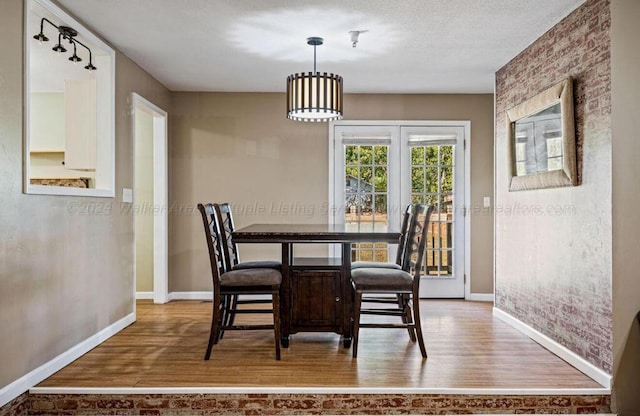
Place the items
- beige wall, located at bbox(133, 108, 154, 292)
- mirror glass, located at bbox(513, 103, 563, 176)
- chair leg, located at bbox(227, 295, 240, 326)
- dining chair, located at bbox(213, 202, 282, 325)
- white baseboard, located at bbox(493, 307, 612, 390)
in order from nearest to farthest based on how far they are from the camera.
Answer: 1. white baseboard, located at bbox(493, 307, 612, 390)
2. mirror glass, located at bbox(513, 103, 563, 176)
3. dining chair, located at bbox(213, 202, 282, 325)
4. chair leg, located at bbox(227, 295, 240, 326)
5. beige wall, located at bbox(133, 108, 154, 292)

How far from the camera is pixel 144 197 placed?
5535 millimetres

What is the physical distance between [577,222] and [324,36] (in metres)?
2.28

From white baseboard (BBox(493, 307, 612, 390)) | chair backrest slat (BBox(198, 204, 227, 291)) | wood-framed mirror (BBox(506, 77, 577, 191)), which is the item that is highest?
wood-framed mirror (BBox(506, 77, 577, 191))

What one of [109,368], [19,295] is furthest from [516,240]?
Result: [19,295]

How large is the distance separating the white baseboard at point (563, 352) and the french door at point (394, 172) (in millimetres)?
1458

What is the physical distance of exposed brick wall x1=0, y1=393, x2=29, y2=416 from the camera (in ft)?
8.38

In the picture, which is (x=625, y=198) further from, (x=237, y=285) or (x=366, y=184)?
(x=366, y=184)

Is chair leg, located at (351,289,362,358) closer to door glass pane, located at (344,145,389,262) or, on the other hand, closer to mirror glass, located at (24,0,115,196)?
mirror glass, located at (24,0,115,196)

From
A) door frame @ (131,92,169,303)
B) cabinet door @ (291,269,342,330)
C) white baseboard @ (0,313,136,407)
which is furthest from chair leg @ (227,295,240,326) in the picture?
door frame @ (131,92,169,303)

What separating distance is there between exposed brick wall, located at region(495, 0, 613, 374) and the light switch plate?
3.42 meters

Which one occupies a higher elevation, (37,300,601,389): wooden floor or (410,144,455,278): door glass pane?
(410,144,455,278): door glass pane

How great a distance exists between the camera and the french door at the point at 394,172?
5.55 metres

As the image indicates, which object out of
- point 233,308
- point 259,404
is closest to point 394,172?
point 233,308

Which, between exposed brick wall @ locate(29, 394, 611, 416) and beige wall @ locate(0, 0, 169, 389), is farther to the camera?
exposed brick wall @ locate(29, 394, 611, 416)
